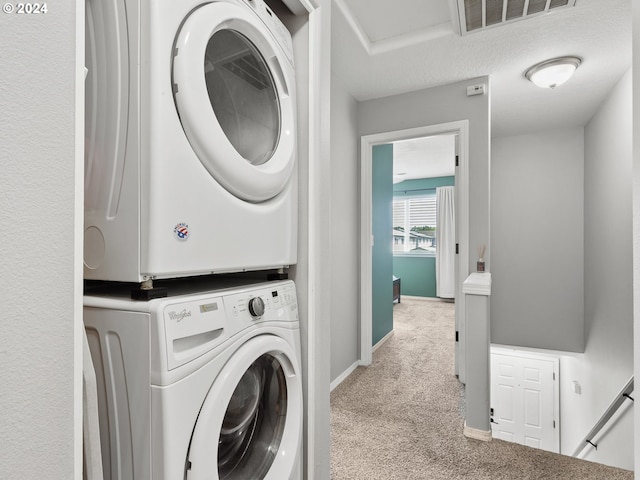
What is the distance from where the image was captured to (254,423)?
1.05 metres

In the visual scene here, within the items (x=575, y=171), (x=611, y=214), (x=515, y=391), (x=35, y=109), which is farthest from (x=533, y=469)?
(x=575, y=171)

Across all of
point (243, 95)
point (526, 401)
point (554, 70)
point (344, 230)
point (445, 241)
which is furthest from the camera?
point (445, 241)

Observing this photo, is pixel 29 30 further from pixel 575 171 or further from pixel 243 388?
pixel 575 171

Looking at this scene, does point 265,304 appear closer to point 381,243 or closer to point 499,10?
point 499,10

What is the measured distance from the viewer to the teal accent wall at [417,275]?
7258 millimetres

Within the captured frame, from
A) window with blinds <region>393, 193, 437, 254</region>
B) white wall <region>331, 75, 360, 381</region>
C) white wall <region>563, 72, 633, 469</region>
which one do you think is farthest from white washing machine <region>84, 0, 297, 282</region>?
window with blinds <region>393, 193, 437, 254</region>

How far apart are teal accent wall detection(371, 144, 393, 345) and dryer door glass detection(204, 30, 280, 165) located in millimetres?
2442

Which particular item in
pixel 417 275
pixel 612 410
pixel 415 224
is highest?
pixel 415 224

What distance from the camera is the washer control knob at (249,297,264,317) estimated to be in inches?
35.8

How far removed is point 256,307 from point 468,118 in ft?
8.61

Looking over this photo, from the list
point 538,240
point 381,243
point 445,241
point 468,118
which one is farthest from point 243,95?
point 445,241

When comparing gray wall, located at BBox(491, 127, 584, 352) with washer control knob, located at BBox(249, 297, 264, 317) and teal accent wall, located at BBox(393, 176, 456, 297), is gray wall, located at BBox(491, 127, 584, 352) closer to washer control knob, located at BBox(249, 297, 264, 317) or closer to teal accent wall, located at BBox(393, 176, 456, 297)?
teal accent wall, located at BBox(393, 176, 456, 297)

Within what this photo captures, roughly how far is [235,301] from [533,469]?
1856 millimetres

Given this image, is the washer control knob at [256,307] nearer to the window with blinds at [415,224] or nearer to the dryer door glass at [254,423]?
the dryer door glass at [254,423]
